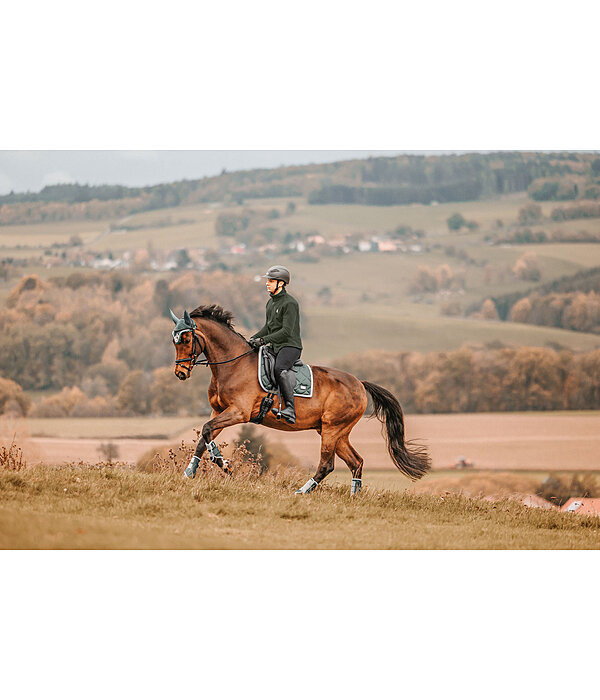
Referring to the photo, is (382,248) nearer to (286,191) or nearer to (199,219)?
(286,191)

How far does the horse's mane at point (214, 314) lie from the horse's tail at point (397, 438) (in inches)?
63.6

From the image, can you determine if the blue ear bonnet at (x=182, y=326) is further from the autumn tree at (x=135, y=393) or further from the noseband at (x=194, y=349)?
the autumn tree at (x=135, y=393)

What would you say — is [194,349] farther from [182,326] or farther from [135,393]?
[135,393]

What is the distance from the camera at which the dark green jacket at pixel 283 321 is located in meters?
8.03

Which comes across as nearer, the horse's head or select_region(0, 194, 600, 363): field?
the horse's head

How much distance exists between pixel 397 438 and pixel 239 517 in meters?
2.00

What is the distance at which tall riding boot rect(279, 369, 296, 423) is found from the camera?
8.18 m

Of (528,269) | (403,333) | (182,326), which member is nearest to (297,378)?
(182,326)

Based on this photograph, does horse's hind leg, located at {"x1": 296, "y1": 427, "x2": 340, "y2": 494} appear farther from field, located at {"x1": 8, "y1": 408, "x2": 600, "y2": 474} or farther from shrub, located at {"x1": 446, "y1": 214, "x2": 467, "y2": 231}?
shrub, located at {"x1": 446, "y1": 214, "x2": 467, "y2": 231}

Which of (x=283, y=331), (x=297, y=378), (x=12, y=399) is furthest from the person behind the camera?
(x=12, y=399)

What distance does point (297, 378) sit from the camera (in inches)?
327

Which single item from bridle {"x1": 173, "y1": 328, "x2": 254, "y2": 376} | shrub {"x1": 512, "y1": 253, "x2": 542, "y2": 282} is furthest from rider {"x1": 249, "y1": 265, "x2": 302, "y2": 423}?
shrub {"x1": 512, "y1": 253, "x2": 542, "y2": 282}

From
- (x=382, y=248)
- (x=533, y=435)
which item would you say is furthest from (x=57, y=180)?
(x=533, y=435)

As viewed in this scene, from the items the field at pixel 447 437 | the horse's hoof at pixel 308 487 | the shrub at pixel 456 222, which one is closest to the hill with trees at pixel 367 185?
the shrub at pixel 456 222
